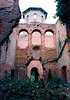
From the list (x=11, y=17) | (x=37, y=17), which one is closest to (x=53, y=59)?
(x=11, y=17)

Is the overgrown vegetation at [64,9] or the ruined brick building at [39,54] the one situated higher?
the overgrown vegetation at [64,9]

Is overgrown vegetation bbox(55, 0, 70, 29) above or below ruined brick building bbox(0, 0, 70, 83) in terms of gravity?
above

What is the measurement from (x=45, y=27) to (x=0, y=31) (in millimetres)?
12834

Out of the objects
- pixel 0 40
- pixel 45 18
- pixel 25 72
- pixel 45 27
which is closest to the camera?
pixel 0 40

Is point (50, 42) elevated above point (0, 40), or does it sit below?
above

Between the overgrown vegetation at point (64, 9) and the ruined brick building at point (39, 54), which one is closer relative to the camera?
the overgrown vegetation at point (64, 9)

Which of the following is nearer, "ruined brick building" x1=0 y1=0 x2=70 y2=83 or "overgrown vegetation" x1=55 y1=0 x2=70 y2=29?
"overgrown vegetation" x1=55 y1=0 x2=70 y2=29

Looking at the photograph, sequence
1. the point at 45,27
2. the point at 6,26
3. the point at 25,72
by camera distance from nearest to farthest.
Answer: the point at 6,26
the point at 25,72
the point at 45,27

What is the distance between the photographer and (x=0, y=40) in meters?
3.77

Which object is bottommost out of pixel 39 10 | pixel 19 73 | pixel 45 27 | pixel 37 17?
pixel 19 73

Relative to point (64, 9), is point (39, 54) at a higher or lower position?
lower

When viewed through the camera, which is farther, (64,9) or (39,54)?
(39,54)

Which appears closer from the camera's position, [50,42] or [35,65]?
[35,65]

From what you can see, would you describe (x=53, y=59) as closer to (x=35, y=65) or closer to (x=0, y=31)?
(x=35, y=65)
